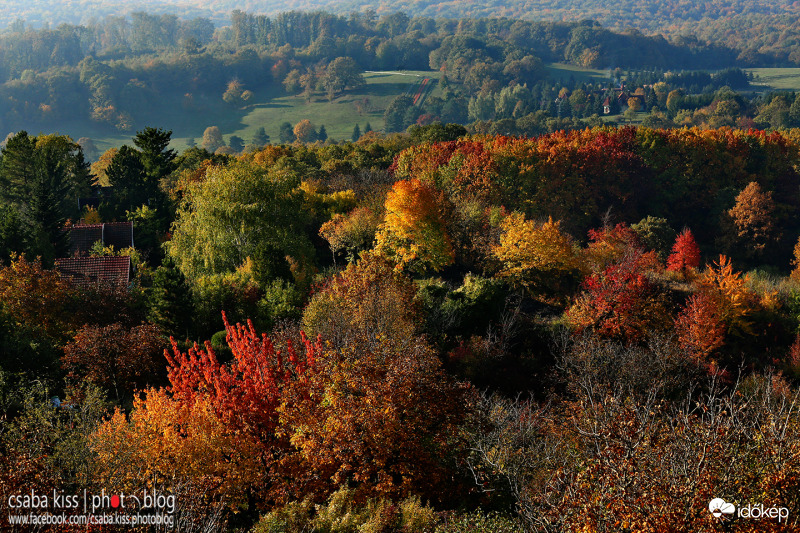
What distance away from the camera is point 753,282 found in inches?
2312

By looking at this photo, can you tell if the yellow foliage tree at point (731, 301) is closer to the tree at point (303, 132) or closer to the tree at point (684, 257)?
the tree at point (684, 257)

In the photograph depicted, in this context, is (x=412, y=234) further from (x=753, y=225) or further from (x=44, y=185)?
(x=753, y=225)

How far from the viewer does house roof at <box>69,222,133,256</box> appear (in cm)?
5388

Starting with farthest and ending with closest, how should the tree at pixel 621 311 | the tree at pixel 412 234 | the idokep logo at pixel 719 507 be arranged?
the tree at pixel 412 234 < the tree at pixel 621 311 < the idokep logo at pixel 719 507

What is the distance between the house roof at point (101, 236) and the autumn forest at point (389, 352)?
29 cm

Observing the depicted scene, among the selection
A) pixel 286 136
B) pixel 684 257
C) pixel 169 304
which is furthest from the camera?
pixel 286 136

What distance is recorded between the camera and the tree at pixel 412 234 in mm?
46281

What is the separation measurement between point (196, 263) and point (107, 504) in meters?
30.9

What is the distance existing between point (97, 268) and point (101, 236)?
35.9 feet

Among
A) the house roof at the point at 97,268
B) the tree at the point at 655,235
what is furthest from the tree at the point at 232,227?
the tree at the point at 655,235

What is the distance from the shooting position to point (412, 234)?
1828 inches

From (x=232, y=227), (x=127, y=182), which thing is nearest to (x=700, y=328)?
(x=232, y=227)

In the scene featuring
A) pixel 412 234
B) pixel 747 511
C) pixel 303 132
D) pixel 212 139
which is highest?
pixel 747 511

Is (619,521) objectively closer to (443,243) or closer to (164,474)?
(164,474)
